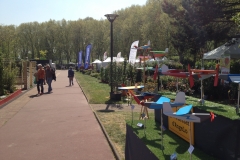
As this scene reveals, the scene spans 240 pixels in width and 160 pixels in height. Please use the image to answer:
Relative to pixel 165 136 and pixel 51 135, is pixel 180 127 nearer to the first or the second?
pixel 165 136

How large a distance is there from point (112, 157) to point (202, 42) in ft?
43.3

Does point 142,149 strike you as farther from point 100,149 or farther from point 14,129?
point 14,129

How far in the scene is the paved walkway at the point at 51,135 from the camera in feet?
20.0

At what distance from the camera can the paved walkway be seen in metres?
6.11

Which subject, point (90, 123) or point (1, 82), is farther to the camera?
point (1, 82)

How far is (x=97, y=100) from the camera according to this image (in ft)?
45.3

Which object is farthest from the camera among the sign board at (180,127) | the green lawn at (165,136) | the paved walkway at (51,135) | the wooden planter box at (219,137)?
the paved walkway at (51,135)

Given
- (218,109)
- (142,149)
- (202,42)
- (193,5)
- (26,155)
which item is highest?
(193,5)

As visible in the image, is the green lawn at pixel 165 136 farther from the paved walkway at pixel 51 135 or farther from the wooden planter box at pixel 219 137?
the paved walkway at pixel 51 135

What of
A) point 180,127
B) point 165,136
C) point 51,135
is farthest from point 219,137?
point 51,135

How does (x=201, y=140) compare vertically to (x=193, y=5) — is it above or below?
below

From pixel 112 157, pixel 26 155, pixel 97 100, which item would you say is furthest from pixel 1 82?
pixel 112 157

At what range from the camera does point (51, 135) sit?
7.65 meters

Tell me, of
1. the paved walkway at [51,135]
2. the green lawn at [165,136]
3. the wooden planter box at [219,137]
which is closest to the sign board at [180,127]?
the green lawn at [165,136]
